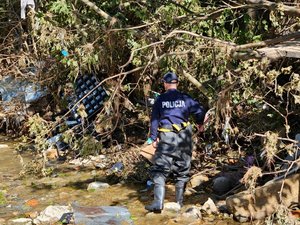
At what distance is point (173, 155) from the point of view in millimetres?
5023

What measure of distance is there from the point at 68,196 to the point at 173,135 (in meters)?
1.55

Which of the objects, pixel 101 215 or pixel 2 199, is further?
pixel 2 199

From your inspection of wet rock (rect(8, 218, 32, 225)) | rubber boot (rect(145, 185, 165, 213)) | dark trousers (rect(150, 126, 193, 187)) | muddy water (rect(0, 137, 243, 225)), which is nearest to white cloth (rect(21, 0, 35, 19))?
muddy water (rect(0, 137, 243, 225))

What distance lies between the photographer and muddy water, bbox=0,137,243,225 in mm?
4805

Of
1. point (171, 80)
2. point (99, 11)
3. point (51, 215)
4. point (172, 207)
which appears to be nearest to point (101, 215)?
point (51, 215)

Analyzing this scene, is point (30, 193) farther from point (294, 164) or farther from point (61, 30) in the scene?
point (294, 164)

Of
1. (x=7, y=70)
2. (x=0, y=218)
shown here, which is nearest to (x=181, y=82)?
(x=0, y=218)

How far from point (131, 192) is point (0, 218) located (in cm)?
152

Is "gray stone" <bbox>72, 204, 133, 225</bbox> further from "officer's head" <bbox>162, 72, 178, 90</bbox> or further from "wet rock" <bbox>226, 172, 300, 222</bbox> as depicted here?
"officer's head" <bbox>162, 72, 178, 90</bbox>

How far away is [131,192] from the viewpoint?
5703 mm

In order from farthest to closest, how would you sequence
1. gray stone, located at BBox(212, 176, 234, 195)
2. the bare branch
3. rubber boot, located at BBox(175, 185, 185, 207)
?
the bare branch → gray stone, located at BBox(212, 176, 234, 195) → rubber boot, located at BBox(175, 185, 185, 207)

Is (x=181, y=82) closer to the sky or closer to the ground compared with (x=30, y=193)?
closer to the sky

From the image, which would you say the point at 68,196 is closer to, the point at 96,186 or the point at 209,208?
the point at 96,186

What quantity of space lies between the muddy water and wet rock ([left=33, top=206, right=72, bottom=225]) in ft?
0.81
